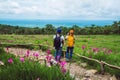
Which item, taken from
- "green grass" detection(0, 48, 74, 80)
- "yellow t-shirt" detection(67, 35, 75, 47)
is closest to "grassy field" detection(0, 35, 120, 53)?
"yellow t-shirt" detection(67, 35, 75, 47)

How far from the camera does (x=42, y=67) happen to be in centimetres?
638

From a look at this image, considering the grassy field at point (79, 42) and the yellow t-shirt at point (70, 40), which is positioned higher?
the yellow t-shirt at point (70, 40)

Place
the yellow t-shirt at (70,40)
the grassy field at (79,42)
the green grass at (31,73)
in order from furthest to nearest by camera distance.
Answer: the grassy field at (79,42), the yellow t-shirt at (70,40), the green grass at (31,73)

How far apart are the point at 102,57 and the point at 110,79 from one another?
8.92 ft

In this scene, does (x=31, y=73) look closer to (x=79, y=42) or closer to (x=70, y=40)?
(x=70, y=40)

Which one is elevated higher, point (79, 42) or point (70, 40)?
point (70, 40)

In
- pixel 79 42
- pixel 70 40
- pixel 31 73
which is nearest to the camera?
pixel 31 73

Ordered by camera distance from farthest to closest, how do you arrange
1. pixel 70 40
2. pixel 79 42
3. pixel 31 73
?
pixel 79 42
pixel 70 40
pixel 31 73

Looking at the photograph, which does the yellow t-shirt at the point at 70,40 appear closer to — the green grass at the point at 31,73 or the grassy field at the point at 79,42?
the green grass at the point at 31,73

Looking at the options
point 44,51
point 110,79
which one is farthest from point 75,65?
point 44,51

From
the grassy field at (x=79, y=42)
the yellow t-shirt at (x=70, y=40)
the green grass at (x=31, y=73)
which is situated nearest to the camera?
the green grass at (x=31, y=73)

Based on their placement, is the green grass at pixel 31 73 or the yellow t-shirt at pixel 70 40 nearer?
the green grass at pixel 31 73

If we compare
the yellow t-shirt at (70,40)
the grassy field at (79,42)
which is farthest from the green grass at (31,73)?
the grassy field at (79,42)

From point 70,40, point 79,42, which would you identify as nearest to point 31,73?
point 70,40
